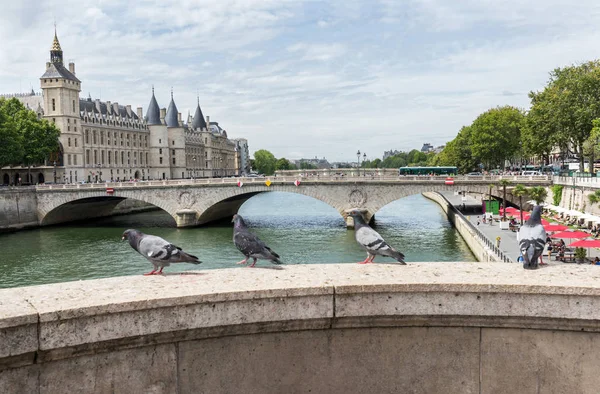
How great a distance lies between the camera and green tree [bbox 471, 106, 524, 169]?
84312 mm

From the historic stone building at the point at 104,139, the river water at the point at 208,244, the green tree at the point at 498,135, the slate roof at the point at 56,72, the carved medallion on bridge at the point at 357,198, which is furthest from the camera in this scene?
the historic stone building at the point at 104,139

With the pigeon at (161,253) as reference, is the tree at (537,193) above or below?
below

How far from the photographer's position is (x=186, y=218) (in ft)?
209

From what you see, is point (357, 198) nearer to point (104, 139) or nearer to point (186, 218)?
point (186, 218)

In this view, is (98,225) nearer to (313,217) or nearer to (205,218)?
(205,218)

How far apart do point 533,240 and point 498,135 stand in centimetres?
8109

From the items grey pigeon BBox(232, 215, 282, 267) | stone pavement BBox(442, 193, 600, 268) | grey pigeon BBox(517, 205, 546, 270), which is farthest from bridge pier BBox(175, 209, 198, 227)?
grey pigeon BBox(517, 205, 546, 270)

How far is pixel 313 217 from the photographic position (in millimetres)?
69750

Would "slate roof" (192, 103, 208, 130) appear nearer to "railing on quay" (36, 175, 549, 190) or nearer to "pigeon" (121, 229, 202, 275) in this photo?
"railing on quay" (36, 175, 549, 190)

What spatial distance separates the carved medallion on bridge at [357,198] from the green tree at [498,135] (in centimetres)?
3165

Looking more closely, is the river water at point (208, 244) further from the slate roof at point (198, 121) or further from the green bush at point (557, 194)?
the slate roof at point (198, 121)

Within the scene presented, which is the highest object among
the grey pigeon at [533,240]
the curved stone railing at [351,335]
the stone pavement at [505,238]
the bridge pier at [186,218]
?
the grey pigeon at [533,240]

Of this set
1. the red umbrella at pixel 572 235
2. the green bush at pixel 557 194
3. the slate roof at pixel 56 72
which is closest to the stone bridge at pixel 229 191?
the green bush at pixel 557 194

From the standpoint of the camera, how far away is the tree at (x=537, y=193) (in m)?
51.7
